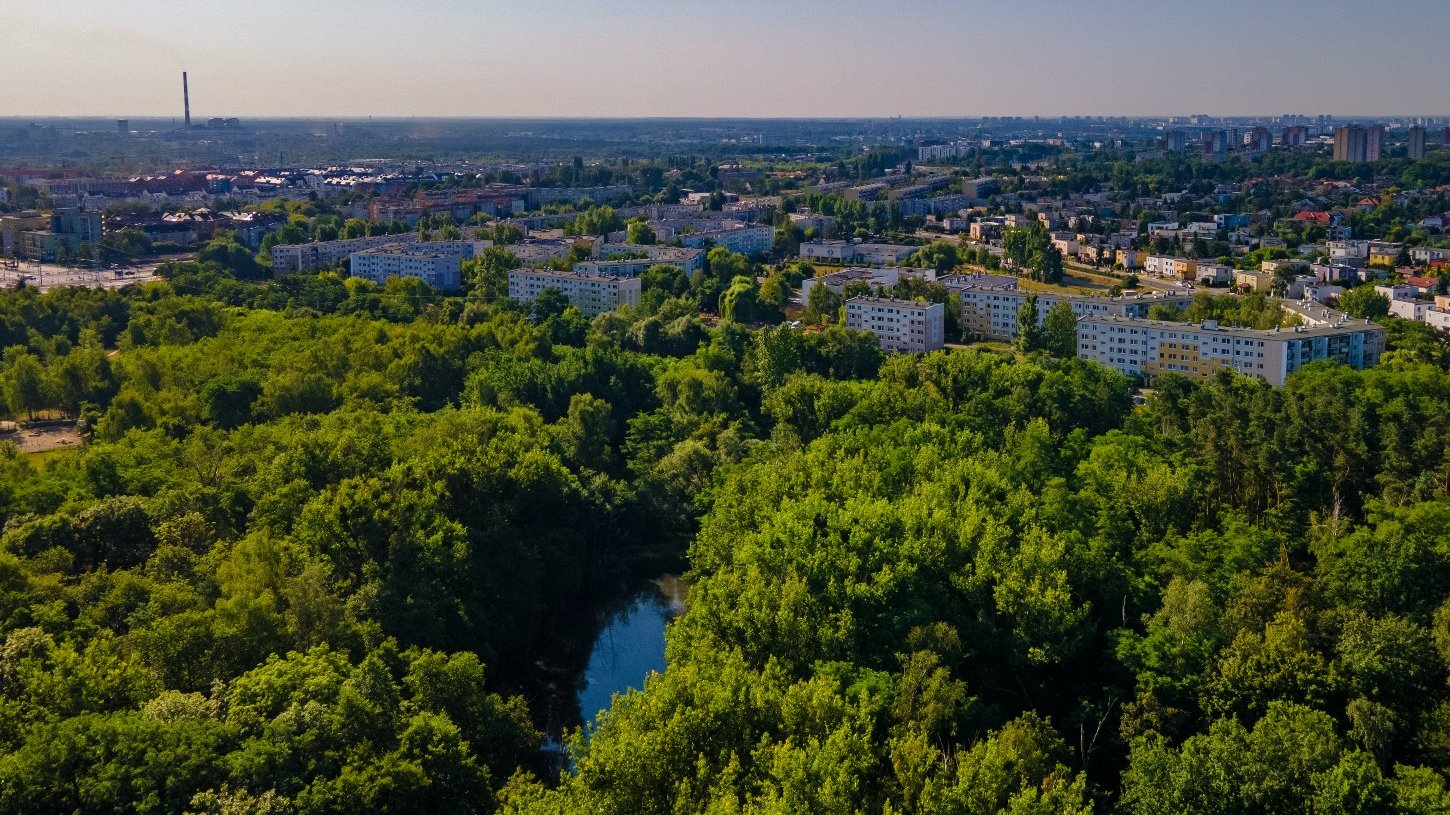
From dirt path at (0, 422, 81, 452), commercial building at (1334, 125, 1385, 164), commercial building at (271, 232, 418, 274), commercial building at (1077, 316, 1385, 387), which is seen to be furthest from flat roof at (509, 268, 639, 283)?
commercial building at (1334, 125, 1385, 164)

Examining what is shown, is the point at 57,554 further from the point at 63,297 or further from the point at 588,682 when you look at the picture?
the point at 63,297

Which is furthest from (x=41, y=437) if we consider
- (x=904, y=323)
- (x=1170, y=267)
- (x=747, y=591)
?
(x=1170, y=267)

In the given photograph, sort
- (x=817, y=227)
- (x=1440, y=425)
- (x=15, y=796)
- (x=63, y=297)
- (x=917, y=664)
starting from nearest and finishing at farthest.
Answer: (x=15, y=796) < (x=917, y=664) < (x=1440, y=425) < (x=63, y=297) < (x=817, y=227)

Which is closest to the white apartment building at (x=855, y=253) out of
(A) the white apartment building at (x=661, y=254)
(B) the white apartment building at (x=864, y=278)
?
(B) the white apartment building at (x=864, y=278)

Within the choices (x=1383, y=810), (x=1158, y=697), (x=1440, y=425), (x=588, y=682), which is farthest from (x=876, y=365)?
(x=1383, y=810)

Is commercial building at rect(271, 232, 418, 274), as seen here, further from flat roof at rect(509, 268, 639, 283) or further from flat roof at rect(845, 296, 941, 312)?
flat roof at rect(845, 296, 941, 312)

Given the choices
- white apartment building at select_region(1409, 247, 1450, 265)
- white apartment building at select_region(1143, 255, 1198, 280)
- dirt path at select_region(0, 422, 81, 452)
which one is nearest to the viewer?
dirt path at select_region(0, 422, 81, 452)
